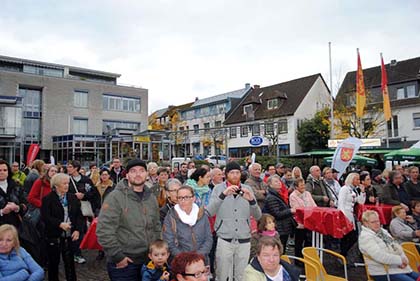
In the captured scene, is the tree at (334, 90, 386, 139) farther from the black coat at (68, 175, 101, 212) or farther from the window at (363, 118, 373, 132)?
the black coat at (68, 175, 101, 212)

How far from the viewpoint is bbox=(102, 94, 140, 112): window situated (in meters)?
41.5

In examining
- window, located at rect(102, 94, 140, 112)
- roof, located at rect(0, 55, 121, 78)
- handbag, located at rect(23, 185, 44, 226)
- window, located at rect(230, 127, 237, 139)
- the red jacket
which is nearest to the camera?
handbag, located at rect(23, 185, 44, 226)

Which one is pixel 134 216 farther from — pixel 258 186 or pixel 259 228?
pixel 258 186

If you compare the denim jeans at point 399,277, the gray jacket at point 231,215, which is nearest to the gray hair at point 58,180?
the gray jacket at point 231,215

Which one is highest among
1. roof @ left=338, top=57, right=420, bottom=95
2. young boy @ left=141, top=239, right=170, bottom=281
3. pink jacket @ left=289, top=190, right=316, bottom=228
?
roof @ left=338, top=57, right=420, bottom=95

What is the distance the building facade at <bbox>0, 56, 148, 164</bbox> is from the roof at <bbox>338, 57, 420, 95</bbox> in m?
23.4

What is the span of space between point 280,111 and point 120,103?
62.7 ft

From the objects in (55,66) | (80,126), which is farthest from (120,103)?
(55,66)

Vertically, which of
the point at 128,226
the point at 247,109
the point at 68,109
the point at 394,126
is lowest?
the point at 128,226

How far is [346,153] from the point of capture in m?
9.68

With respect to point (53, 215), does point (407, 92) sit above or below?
above

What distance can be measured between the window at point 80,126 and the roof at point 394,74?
27.3m

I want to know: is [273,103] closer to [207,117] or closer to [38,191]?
[207,117]

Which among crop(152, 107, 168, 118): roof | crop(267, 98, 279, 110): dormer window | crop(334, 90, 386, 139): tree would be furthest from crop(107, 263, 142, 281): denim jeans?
crop(152, 107, 168, 118): roof
